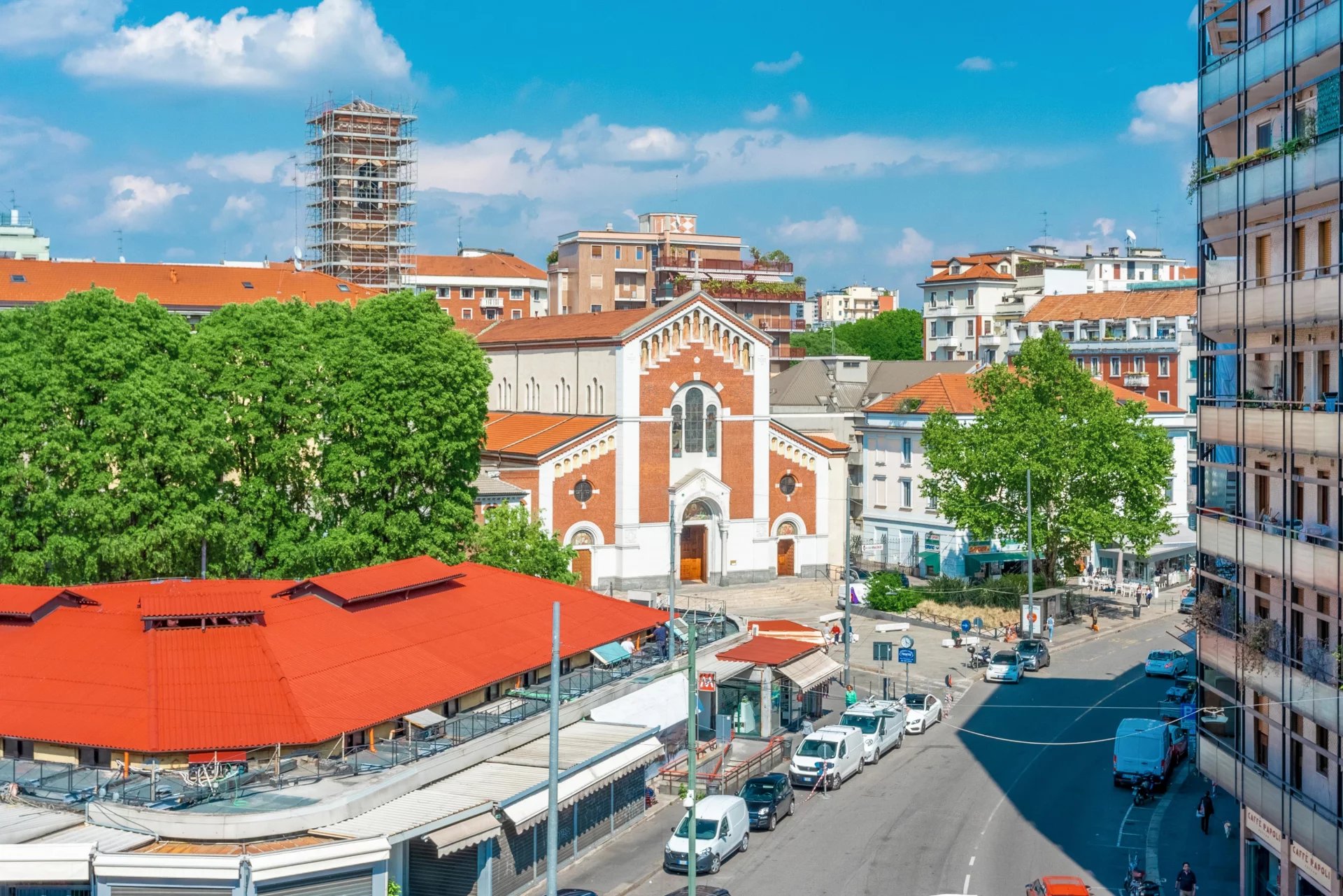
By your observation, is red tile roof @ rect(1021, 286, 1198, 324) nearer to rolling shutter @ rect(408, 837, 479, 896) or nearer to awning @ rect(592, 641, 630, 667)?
awning @ rect(592, 641, 630, 667)

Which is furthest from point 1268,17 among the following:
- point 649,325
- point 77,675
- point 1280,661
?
point 649,325

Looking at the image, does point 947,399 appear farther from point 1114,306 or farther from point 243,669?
point 243,669

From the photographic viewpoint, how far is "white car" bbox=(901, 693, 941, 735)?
53.5m

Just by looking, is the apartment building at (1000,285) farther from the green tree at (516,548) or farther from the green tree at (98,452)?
the green tree at (98,452)

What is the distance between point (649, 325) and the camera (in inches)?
3120

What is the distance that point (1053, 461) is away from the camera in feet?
235

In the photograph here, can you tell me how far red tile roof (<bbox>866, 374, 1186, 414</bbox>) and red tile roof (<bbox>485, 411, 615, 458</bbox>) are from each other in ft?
60.2

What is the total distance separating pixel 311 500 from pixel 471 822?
27.5m

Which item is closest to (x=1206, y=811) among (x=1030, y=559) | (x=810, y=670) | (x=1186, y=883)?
(x=1186, y=883)

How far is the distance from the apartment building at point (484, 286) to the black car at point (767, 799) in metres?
108

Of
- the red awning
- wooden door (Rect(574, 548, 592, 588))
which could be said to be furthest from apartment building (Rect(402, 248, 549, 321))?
the red awning

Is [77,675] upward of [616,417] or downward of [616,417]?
downward

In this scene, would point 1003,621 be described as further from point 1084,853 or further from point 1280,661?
point 1280,661

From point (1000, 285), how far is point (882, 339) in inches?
1659
